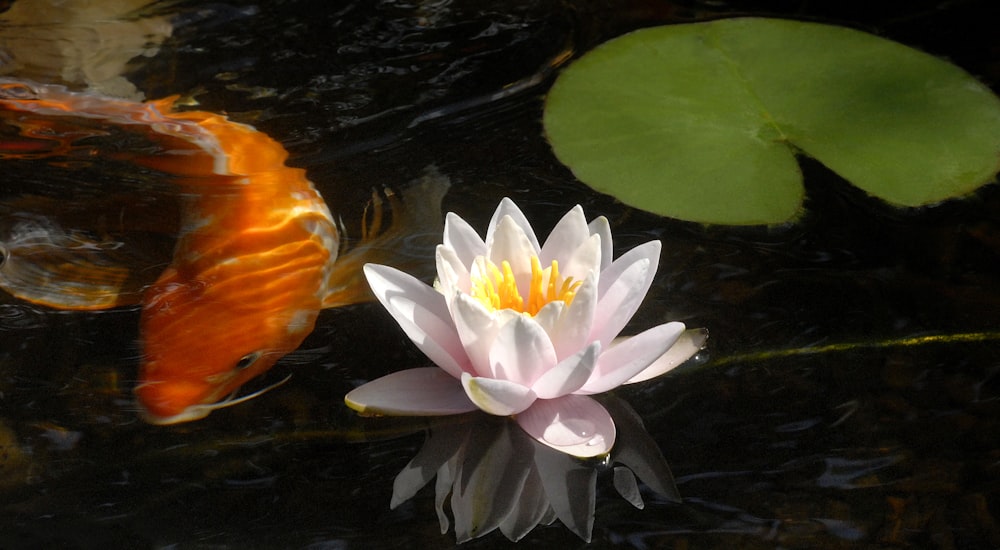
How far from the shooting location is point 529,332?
0.95 metres

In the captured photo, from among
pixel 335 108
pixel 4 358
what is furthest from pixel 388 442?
pixel 335 108

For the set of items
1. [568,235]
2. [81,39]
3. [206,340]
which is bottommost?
[206,340]

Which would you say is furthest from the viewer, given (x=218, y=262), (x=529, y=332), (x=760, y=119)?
(x=760, y=119)

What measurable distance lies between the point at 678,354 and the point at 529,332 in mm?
267

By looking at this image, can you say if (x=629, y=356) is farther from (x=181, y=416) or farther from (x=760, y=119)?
(x=760, y=119)

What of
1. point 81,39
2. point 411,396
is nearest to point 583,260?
point 411,396

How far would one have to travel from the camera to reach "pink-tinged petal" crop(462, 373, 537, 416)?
971mm

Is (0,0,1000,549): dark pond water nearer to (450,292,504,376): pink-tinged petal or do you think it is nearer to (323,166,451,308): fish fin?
(323,166,451,308): fish fin

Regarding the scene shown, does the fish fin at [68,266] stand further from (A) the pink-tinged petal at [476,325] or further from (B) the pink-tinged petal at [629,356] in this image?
(B) the pink-tinged petal at [629,356]

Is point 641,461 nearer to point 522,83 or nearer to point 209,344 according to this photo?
point 209,344

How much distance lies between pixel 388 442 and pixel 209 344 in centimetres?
30

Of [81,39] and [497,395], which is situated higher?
[81,39]

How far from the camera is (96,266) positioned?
1.42m

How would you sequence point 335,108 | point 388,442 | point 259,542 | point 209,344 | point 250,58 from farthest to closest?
1. point 250,58
2. point 335,108
3. point 209,344
4. point 388,442
5. point 259,542
